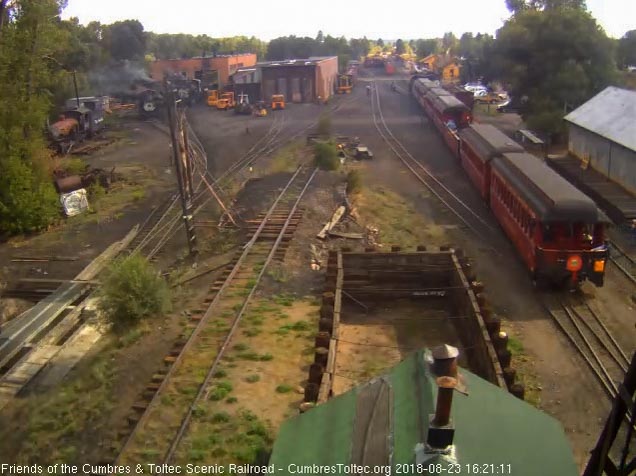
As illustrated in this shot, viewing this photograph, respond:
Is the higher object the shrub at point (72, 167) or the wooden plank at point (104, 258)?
the shrub at point (72, 167)

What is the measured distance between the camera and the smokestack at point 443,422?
168 inches

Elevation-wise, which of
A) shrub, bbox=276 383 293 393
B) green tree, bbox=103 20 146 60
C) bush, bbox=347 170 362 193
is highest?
green tree, bbox=103 20 146 60

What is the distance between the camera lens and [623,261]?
1667 cm

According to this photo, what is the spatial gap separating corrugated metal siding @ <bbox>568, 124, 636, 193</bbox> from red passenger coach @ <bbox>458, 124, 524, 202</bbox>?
4.17 metres

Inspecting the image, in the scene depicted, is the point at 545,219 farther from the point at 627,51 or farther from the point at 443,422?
the point at 627,51

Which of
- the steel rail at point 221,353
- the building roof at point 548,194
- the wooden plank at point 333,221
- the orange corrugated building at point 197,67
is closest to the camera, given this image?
the steel rail at point 221,353

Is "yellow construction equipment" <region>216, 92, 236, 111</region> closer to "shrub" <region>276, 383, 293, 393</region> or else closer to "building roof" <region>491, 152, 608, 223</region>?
"building roof" <region>491, 152, 608, 223</region>

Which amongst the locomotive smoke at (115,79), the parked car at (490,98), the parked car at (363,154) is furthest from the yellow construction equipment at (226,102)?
the parked car at (363,154)

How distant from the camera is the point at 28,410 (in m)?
10.5

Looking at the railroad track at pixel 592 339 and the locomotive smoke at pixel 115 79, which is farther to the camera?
the locomotive smoke at pixel 115 79

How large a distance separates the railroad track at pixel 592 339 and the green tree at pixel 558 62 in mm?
21634

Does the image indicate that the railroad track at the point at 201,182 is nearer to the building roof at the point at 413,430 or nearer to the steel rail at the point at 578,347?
the steel rail at the point at 578,347

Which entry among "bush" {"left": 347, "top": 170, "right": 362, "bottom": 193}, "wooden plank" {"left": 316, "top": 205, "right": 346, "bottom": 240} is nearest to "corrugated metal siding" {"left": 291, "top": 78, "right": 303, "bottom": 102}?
"bush" {"left": 347, "top": 170, "right": 362, "bottom": 193}

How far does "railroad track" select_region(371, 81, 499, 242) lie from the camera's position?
1948 centimetres
